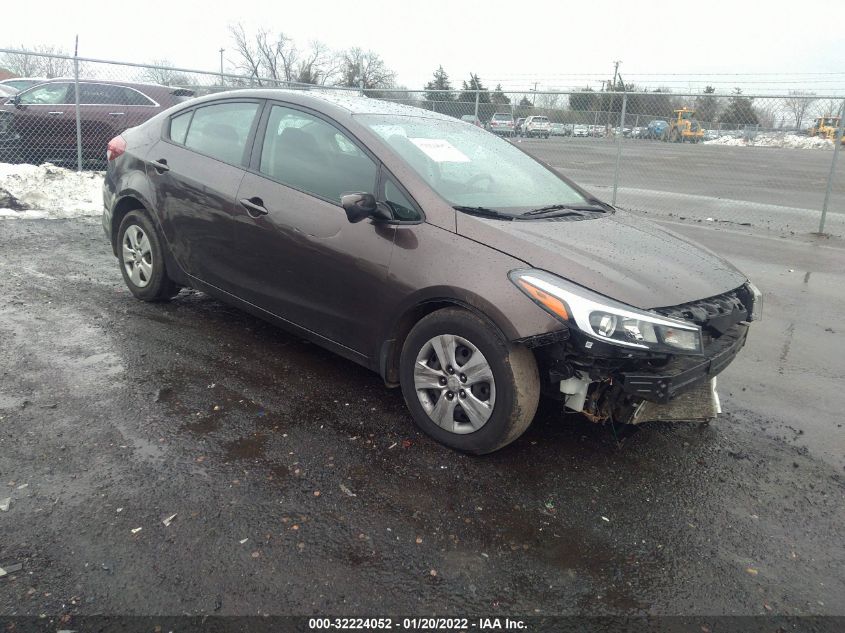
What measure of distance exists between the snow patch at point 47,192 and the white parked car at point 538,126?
8184 mm

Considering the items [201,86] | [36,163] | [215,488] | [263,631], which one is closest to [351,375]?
[215,488]

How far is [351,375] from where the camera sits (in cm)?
419

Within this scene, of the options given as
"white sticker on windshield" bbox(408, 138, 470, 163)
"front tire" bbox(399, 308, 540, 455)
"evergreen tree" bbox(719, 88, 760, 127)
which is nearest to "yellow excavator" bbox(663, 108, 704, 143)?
"evergreen tree" bbox(719, 88, 760, 127)

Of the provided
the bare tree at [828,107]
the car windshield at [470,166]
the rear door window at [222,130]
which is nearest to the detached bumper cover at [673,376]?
the car windshield at [470,166]

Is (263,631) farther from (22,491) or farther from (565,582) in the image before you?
(22,491)

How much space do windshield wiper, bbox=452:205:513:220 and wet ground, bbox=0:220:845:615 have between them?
117 centimetres

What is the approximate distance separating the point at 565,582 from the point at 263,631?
1084mm

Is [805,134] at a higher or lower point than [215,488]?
higher

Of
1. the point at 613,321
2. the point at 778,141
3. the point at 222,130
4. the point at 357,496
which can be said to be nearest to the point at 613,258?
the point at 613,321

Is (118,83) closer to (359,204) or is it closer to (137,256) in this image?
(137,256)

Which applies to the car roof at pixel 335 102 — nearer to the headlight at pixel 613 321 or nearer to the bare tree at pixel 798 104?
the headlight at pixel 613 321

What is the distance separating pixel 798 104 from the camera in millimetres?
9992

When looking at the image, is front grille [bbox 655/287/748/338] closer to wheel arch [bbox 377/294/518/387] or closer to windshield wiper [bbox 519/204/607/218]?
wheel arch [bbox 377/294/518/387]

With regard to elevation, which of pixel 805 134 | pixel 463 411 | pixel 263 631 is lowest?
pixel 263 631
